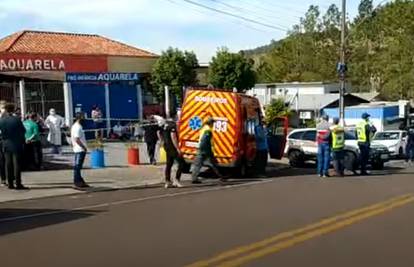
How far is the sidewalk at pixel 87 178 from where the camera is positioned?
16.2 metres

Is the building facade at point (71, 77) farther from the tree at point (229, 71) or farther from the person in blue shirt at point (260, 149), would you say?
the person in blue shirt at point (260, 149)

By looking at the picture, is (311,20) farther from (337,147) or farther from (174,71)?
(337,147)

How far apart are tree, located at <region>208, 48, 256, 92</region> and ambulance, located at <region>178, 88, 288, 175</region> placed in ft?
112

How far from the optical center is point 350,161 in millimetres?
23516

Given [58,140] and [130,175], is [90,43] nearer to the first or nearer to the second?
[58,140]

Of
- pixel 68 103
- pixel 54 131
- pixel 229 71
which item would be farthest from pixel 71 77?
pixel 229 71

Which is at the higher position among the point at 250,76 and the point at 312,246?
the point at 250,76

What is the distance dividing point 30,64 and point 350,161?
71.4ft

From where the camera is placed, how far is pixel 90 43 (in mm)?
51469

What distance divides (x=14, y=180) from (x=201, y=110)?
593cm

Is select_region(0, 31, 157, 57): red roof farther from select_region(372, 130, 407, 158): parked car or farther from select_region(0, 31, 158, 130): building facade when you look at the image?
select_region(372, 130, 407, 158): parked car

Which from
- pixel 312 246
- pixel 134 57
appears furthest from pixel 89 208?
pixel 134 57

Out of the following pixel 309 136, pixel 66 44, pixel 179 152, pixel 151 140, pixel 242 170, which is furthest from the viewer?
pixel 66 44

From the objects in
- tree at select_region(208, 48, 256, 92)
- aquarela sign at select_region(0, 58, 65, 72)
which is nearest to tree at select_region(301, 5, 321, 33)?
tree at select_region(208, 48, 256, 92)
